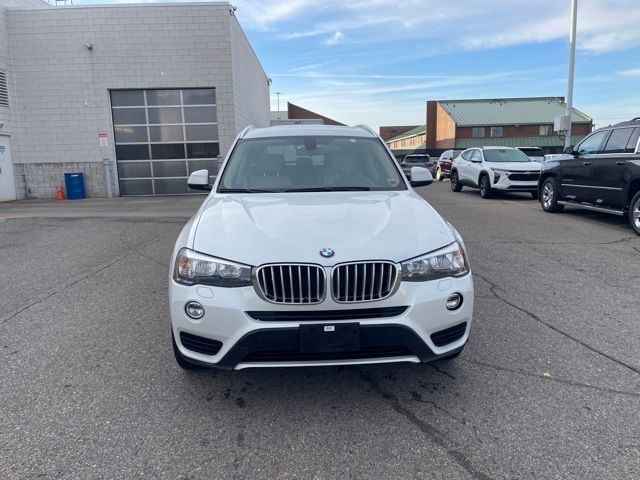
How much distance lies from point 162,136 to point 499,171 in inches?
492

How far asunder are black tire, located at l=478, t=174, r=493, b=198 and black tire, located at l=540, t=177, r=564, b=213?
11.2 feet

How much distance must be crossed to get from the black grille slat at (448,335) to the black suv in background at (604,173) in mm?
7402

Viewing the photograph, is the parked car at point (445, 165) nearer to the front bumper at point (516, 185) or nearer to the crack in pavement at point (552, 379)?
the front bumper at point (516, 185)

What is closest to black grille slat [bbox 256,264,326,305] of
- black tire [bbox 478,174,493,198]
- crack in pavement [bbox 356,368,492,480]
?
crack in pavement [bbox 356,368,492,480]

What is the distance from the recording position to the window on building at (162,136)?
1862 centimetres

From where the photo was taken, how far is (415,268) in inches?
113

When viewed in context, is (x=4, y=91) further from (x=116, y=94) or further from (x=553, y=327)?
(x=553, y=327)

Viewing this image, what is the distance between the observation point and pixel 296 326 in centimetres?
270

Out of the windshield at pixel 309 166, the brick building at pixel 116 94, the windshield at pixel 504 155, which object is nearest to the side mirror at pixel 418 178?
the windshield at pixel 309 166

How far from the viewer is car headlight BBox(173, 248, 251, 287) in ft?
9.15

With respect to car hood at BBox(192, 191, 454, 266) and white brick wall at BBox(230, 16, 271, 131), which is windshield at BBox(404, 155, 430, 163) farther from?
car hood at BBox(192, 191, 454, 266)

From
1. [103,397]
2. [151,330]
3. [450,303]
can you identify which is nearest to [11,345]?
[151,330]

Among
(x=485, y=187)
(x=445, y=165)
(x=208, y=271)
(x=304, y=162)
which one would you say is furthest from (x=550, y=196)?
(x=445, y=165)

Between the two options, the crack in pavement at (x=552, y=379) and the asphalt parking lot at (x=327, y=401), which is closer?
the asphalt parking lot at (x=327, y=401)
